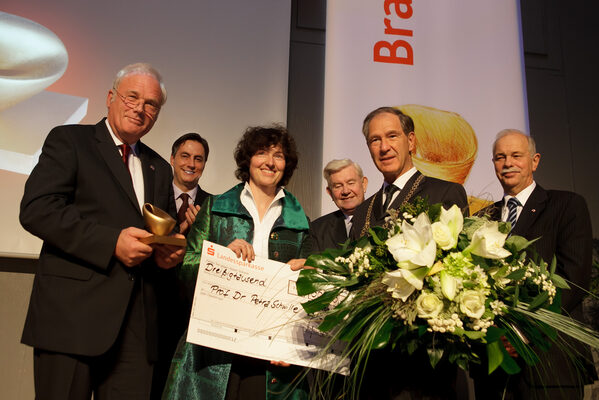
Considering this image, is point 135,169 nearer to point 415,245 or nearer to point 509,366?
point 415,245

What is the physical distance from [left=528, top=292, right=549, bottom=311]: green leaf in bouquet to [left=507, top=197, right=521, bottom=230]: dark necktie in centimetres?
123

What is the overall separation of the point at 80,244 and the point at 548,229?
6.72 feet

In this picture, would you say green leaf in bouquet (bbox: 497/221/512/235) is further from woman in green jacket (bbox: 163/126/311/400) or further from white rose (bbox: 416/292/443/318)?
woman in green jacket (bbox: 163/126/311/400)

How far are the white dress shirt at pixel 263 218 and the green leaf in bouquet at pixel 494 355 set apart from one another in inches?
39.1

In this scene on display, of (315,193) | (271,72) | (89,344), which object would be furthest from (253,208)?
(271,72)

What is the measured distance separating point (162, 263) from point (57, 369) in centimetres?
50

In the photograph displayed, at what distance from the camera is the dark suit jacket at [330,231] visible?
254cm

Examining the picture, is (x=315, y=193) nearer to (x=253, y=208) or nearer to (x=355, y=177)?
(x=355, y=177)

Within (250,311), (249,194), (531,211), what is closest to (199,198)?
(249,194)

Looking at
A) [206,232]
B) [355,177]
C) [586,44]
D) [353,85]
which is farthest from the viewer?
[586,44]

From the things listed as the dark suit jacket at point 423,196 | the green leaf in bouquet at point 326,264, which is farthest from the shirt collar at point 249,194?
the green leaf in bouquet at point 326,264

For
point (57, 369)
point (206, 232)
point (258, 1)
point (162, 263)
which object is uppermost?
point (258, 1)

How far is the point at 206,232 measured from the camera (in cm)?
197

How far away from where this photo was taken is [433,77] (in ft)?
12.3
